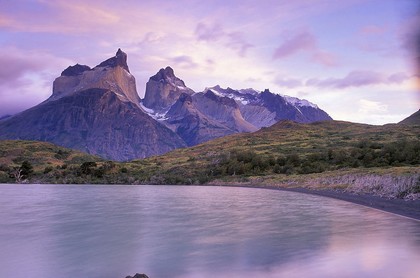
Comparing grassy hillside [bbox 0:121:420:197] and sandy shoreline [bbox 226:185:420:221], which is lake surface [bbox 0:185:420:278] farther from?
grassy hillside [bbox 0:121:420:197]

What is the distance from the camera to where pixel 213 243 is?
21.5 meters

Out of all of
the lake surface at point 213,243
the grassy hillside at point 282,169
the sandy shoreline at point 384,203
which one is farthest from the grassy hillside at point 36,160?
the sandy shoreline at point 384,203

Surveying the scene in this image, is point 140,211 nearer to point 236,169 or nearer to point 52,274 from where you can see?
point 52,274

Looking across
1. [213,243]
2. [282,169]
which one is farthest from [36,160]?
[213,243]

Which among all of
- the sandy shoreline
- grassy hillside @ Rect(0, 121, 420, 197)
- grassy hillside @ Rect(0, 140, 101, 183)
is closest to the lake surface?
the sandy shoreline

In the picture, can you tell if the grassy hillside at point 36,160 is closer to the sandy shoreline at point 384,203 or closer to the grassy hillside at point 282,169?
the grassy hillside at point 282,169

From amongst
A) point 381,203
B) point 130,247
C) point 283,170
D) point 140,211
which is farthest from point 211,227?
point 283,170

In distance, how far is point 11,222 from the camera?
3097cm

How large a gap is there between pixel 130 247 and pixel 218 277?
7.53 meters

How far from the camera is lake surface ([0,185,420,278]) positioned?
1579 cm

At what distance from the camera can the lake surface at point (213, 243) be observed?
15.8 metres

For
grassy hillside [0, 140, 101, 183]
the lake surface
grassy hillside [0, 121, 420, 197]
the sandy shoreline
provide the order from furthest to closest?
grassy hillside [0, 140, 101, 183] < grassy hillside [0, 121, 420, 197] < the sandy shoreline < the lake surface

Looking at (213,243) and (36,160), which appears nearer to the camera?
(213,243)

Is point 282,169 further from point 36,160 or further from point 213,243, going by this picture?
point 36,160
